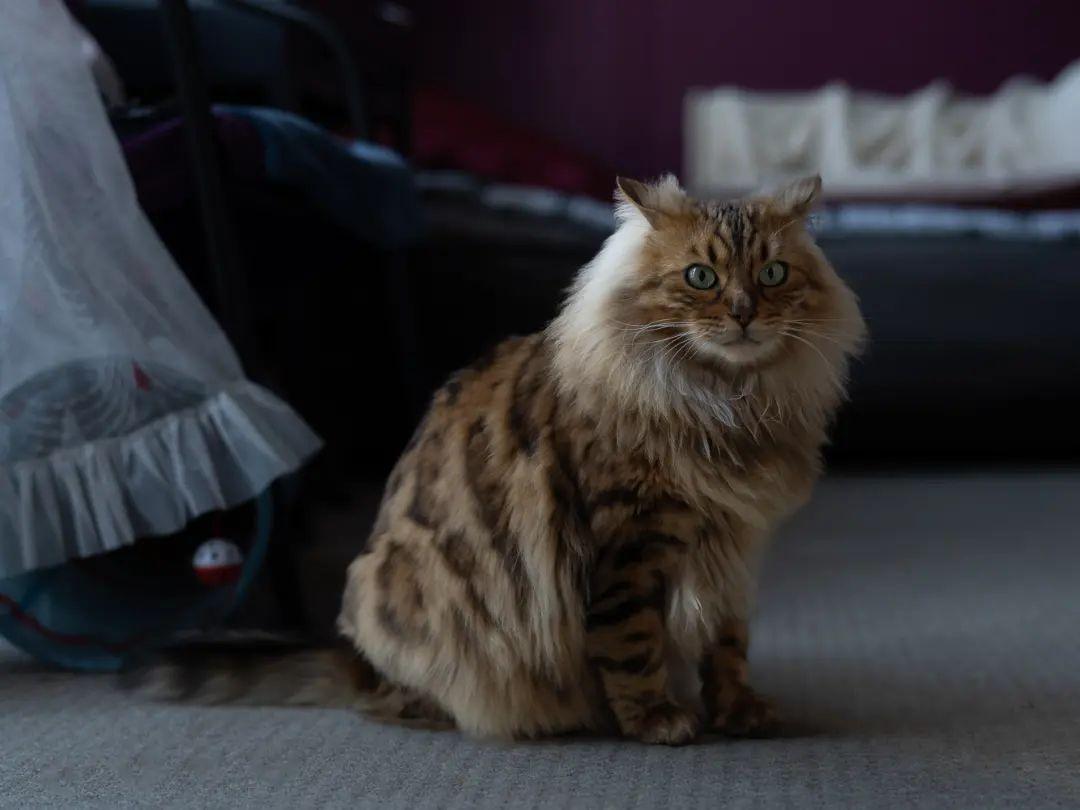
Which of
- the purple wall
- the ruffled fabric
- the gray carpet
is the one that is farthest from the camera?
the purple wall

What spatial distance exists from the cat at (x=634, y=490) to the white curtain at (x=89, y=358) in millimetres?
282

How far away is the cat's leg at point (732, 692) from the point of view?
1135mm

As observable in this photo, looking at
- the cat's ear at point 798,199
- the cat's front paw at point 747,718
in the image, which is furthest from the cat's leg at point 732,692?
the cat's ear at point 798,199

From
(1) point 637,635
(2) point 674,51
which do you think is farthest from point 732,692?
(2) point 674,51

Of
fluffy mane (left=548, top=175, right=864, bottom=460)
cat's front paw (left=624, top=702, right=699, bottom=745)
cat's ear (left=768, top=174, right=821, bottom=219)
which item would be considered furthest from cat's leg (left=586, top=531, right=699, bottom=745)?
cat's ear (left=768, top=174, right=821, bottom=219)

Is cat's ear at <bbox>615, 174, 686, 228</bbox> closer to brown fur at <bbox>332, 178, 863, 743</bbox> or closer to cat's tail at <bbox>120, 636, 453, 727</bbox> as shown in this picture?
brown fur at <bbox>332, 178, 863, 743</bbox>

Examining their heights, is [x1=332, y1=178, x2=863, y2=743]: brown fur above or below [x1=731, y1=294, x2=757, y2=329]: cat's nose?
below

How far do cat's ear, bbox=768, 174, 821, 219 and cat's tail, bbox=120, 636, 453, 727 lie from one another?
639mm

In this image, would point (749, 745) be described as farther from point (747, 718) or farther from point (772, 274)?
point (772, 274)

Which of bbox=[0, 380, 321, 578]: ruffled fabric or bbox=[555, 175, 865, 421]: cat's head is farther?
bbox=[0, 380, 321, 578]: ruffled fabric

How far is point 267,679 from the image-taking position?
4.04 feet

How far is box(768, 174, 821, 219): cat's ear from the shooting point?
1.11 meters

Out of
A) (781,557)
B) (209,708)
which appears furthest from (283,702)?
(781,557)

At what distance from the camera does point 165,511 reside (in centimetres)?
127
